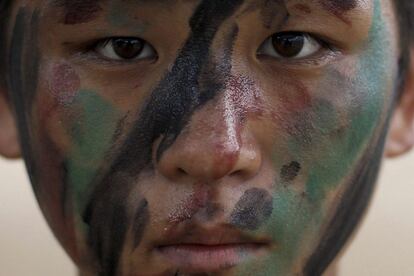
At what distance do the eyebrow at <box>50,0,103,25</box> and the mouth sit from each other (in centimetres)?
26

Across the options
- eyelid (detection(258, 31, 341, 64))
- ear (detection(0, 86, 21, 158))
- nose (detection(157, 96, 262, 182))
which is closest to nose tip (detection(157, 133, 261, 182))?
nose (detection(157, 96, 262, 182))

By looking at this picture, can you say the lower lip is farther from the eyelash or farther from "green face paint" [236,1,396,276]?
the eyelash

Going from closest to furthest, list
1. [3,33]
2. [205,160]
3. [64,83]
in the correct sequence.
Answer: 1. [205,160]
2. [64,83]
3. [3,33]

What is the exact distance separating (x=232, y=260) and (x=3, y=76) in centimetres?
41

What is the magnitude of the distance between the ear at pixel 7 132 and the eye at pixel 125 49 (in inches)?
9.0

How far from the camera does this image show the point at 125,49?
1018 mm

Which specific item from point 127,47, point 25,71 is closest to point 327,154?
point 127,47

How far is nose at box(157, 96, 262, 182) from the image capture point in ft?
3.08

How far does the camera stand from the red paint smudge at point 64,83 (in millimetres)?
1039

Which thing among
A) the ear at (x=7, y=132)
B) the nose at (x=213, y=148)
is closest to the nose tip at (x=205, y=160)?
the nose at (x=213, y=148)

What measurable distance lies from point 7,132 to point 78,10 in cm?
28

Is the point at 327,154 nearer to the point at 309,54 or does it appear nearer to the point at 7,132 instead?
the point at 309,54

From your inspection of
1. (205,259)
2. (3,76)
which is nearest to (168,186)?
(205,259)

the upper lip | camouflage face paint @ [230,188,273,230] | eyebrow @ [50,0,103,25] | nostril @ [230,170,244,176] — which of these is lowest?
the upper lip
